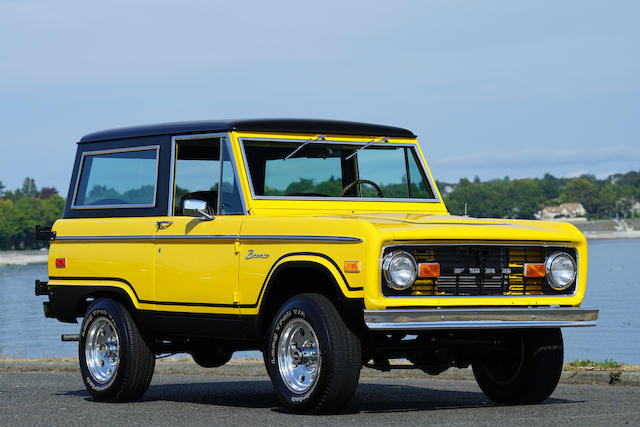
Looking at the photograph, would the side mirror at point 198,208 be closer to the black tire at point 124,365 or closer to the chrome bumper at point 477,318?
the black tire at point 124,365

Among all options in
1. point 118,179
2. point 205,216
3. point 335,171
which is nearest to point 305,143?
point 335,171

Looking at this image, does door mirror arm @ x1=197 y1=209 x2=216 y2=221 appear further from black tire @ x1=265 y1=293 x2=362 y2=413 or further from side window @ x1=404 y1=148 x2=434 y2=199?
side window @ x1=404 y1=148 x2=434 y2=199

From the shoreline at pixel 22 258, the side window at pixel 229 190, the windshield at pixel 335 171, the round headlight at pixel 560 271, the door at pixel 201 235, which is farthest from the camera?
the shoreline at pixel 22 258

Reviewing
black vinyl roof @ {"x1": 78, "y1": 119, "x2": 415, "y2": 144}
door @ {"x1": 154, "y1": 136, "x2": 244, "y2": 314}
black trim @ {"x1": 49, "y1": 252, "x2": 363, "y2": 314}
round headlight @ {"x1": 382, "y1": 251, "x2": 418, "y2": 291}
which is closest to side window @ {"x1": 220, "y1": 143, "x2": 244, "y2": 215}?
door @ {"x1": 154, "y1": 136, "x2": 244, "y2": 314}

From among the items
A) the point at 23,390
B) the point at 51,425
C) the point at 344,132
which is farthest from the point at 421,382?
the point at 51,425

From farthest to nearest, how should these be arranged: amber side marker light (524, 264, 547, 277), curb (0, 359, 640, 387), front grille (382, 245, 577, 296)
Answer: curb (0, 359, 640, 387) → amber side marker light (524, 264, 547, 277) → front grille (382, 245, 577, 296)

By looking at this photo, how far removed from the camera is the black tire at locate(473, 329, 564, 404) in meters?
9.70

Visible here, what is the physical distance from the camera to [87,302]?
11.5 m

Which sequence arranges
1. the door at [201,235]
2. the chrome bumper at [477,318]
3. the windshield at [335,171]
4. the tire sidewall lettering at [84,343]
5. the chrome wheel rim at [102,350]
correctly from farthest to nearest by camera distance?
the chrome wheel rim at [102,350] < the tire sidewall lettering at [84,343] < the windshield at [335,171] < the door at [201,235] < the chrome bumper at [477,318]

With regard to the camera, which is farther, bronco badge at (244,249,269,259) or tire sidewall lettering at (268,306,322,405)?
bronco badge at (244,249,269,259)

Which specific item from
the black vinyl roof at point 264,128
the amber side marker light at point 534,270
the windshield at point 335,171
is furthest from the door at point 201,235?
the amber side marker light at point 534,270

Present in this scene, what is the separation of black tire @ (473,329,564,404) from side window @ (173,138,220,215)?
8.86ft

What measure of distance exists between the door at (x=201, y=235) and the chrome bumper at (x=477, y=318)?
1704 mm

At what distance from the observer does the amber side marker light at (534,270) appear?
9102 mm
